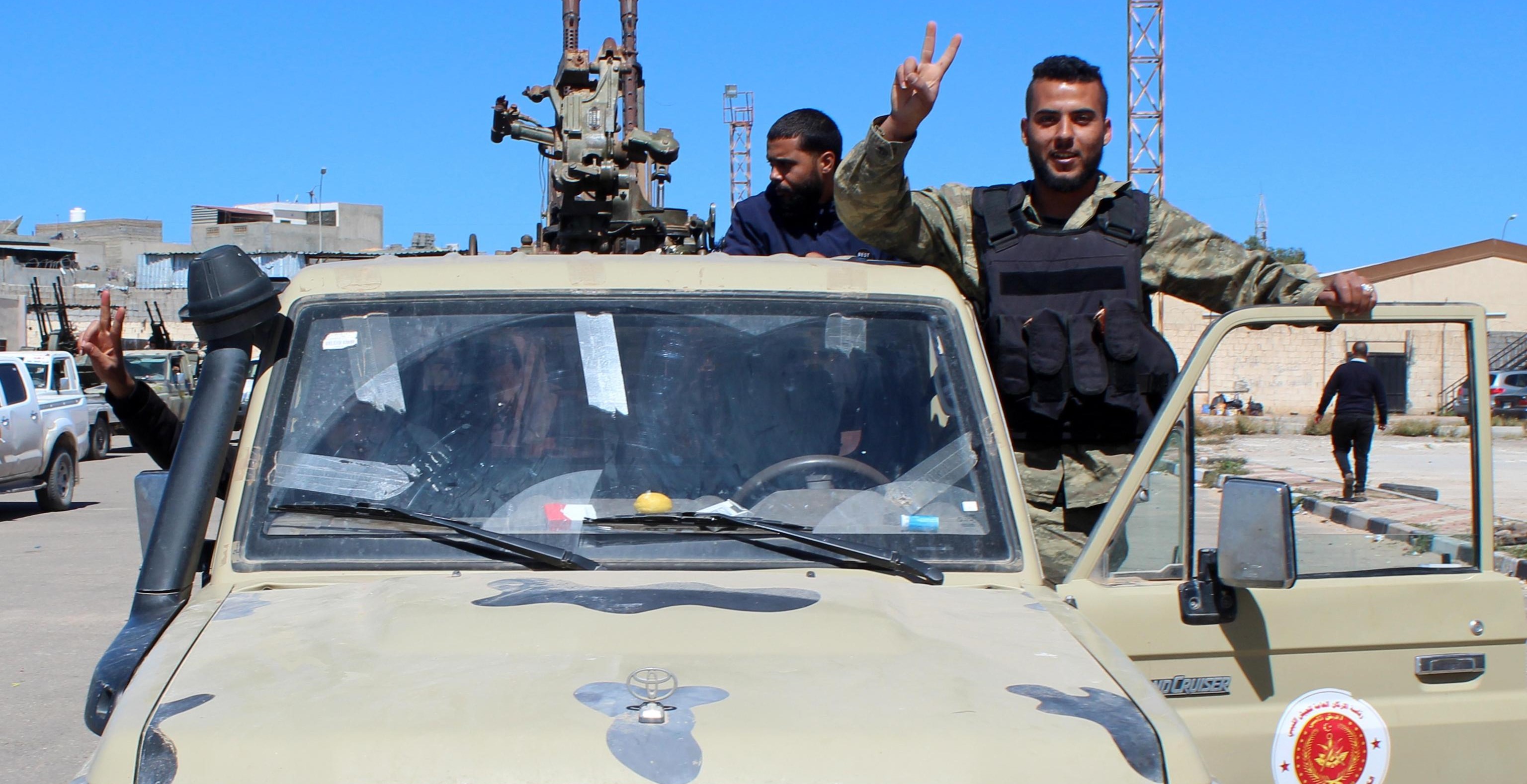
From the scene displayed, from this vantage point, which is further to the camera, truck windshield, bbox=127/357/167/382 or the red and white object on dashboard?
truck windshield, bbox=127/357/167/382

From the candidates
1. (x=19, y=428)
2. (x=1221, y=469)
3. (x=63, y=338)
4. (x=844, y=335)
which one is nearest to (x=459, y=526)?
(x=844, y=335)

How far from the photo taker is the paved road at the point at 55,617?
535 centimetres

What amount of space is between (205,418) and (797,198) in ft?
9.41

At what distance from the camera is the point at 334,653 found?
208 cm

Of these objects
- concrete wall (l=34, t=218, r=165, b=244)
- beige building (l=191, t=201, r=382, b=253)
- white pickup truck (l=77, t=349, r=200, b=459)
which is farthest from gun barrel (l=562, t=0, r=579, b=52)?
concrete wall (l=34, t=218, r=165, b=244)

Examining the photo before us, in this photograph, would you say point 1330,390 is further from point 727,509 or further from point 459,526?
point 459,526

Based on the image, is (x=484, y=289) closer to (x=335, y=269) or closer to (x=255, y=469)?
(x=335, y=269)

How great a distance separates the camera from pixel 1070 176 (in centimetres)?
376

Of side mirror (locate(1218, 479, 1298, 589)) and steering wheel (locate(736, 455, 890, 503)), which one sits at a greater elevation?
steering wheel (locate(736, 455, 890, 503))

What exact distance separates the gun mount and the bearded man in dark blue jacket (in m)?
1.12

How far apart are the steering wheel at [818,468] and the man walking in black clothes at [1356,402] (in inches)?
47.3

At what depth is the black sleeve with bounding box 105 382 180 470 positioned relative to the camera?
3.51 metres

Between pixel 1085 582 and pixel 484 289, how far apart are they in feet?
4.66

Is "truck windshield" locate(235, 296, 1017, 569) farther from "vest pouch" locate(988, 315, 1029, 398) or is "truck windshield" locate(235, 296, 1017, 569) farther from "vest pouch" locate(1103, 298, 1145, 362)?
"vest pouch" locate(1103, 298, 1145, 362)
